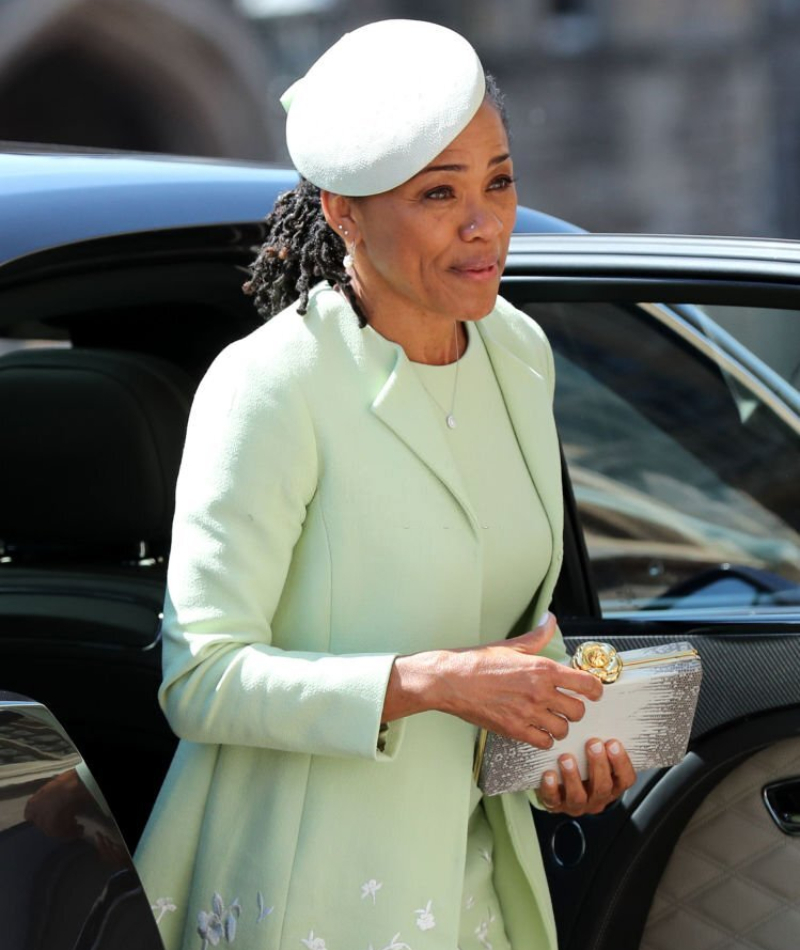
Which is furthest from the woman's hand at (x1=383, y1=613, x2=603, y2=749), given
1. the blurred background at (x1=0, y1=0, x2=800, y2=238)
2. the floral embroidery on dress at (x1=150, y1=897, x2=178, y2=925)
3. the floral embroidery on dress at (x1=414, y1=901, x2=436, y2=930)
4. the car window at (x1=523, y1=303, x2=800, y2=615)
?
the blurred background at (x1=0, y1=0, x2=800, y2=238)

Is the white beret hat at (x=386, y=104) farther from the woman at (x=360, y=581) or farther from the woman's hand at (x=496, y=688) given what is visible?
the woman's hand at (x=496, y=688)

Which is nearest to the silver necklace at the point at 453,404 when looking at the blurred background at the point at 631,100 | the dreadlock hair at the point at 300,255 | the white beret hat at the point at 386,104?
the dreadlock hair at the point at 300,255

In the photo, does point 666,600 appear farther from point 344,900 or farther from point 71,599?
point 344,900

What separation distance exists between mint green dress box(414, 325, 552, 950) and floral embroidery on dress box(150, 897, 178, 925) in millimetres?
319

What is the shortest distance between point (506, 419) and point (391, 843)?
1.59 ft

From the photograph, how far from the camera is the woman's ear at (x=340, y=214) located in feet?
6.00

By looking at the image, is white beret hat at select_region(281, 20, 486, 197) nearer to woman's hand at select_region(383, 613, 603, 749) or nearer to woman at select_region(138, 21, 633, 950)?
woman at select_region(138, 21, 633, 950)

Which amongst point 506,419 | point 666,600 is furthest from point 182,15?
point 506,419

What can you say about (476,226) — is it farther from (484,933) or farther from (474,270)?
(484,933)

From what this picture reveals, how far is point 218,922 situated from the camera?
5.78ft

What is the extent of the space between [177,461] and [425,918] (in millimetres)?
996

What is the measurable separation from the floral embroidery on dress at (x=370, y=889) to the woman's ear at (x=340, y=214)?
0.68 m

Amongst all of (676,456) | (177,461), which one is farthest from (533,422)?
(676,456)

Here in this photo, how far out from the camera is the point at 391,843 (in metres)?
1.76
